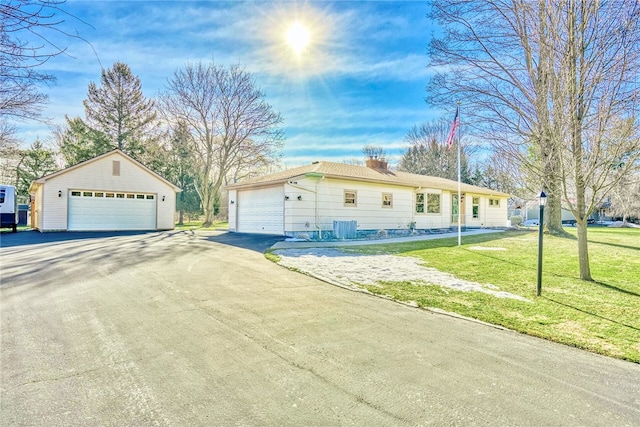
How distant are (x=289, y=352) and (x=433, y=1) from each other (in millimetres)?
9051

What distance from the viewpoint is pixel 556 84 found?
20.0 feet

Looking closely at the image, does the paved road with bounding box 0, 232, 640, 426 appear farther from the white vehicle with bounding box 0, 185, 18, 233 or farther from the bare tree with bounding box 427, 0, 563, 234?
the white vehicle with bounding box 0, 185, 18, 233

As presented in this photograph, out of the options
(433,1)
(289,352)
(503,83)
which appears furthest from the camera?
(433,1)

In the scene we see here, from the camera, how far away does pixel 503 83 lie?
766cm

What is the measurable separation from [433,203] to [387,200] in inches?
155

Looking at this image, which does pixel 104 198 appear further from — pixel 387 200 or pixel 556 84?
pixel 556 84

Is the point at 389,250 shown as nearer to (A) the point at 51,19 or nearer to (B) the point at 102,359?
(B) the point at 102,359

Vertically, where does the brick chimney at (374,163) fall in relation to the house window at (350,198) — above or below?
above

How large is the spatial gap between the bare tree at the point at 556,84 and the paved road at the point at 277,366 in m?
4.24

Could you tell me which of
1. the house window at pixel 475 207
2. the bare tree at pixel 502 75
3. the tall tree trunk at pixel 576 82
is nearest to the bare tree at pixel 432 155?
the house window at pixel 475 207

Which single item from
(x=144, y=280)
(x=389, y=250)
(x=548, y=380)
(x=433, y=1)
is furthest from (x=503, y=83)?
(x=144, y=280)

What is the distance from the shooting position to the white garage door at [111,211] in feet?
60.5

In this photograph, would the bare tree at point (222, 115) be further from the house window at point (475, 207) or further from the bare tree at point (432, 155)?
the bare tree at point (432, 155)

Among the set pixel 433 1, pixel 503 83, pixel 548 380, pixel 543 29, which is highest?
pixel 433 1
